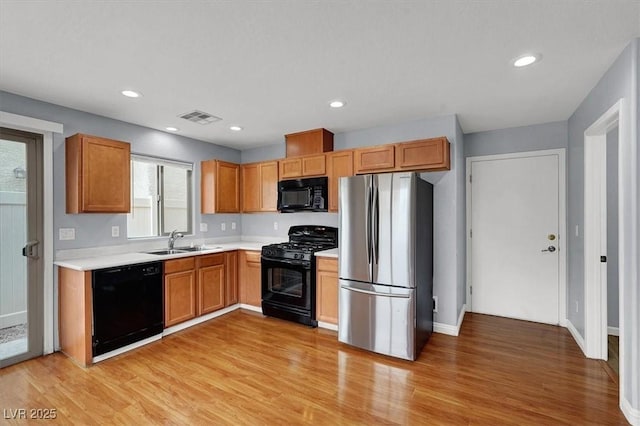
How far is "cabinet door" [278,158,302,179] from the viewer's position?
4.12 meters

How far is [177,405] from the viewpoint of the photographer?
7.06ft

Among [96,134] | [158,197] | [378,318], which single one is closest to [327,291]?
[378,318]

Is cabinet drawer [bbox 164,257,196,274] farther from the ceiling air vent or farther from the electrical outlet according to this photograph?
the ceiling air vent

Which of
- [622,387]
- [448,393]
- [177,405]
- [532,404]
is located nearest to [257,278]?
[177,405]

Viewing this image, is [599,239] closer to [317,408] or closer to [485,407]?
[485,407]

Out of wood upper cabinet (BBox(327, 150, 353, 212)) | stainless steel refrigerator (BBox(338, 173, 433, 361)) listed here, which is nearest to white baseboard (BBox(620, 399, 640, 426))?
stainless steel refrigerator (BBox(338, 173, 433, 361))

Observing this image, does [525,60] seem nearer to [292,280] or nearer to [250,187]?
[292,280]

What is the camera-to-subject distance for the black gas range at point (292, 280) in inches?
143

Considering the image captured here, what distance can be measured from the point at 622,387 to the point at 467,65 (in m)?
2.52

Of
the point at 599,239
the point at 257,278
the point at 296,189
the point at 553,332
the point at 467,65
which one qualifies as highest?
the point at 467,65

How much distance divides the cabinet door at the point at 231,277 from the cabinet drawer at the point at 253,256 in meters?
0.21

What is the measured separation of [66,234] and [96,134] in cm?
113

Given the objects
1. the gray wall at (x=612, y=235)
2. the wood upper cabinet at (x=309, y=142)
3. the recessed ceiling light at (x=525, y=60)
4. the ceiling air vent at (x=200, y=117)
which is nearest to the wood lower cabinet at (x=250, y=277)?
the wood upper cabinet at (x=309, y=142)

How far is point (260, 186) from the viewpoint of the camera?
15.0 feet
